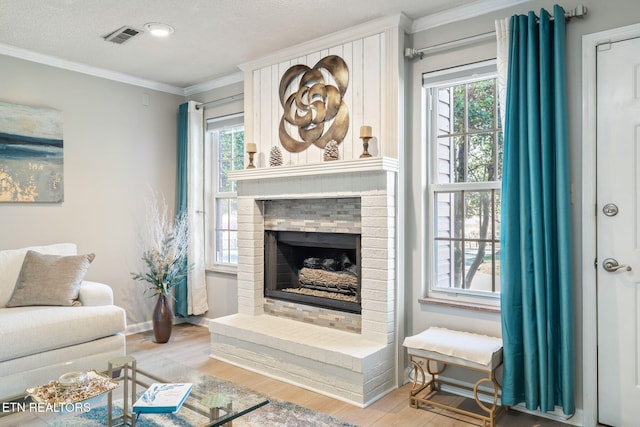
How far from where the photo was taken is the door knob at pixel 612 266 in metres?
2.38

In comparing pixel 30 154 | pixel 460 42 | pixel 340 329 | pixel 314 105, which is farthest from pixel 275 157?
pixel 30 154

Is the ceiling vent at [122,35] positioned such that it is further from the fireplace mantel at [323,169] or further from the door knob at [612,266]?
the door knob at [612,266]

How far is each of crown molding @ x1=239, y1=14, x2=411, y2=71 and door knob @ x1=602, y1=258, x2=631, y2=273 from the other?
191 cm

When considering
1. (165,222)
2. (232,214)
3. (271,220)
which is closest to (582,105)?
(271,220)

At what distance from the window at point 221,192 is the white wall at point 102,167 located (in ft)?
1.43

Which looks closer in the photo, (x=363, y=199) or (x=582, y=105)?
(x=582, y=105)

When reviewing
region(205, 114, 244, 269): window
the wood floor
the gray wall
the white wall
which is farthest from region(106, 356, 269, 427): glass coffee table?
region(205, 114, 244, 269): window

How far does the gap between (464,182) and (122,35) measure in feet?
8.78

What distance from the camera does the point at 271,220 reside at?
379 cm

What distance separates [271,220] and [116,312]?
4.46 feet

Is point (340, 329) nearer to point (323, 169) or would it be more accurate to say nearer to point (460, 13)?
point (323, 169)

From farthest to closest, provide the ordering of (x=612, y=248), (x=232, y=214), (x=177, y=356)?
(x=232, y=214) → (x=177, y=356) → (x=612, y=248)

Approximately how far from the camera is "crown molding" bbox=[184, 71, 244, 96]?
429cm

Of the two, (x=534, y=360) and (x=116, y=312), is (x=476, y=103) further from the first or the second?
(x=116, y=312)
